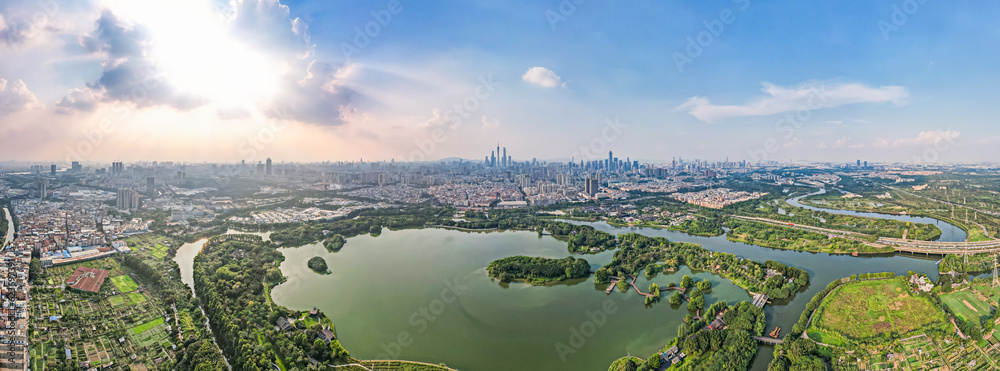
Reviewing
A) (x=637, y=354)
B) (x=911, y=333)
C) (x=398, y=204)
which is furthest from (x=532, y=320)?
(x=398, y=204)

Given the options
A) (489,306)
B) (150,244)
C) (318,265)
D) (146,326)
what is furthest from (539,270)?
(150,244)

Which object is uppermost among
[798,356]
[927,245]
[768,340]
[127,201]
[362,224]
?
[127,201]

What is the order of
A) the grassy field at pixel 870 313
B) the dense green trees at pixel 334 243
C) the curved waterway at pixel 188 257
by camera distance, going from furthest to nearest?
the dense green trees at pixel 334 243 < the curved waterway at pixel 188 257 < the grassy field at pixel 870 313

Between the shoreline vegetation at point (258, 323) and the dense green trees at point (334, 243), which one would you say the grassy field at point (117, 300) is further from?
the dense green trees at point (334, 243)

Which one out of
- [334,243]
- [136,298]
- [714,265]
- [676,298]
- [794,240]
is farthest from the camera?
[794,240]

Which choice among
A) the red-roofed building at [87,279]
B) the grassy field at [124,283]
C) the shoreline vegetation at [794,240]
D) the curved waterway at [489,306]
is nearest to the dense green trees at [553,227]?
the curved waterway at [489,306]

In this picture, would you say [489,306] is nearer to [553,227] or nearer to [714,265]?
[714,265]

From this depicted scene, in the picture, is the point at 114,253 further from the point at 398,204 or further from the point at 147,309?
the point at 398,204
